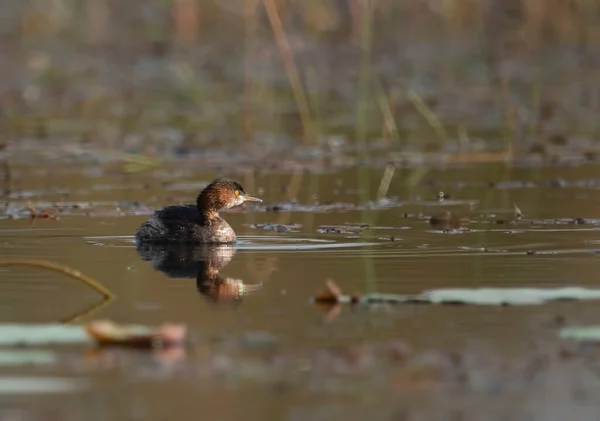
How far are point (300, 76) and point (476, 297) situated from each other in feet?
51.7

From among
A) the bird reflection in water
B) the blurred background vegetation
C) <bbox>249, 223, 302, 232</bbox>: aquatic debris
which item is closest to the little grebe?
the bird reflection in water

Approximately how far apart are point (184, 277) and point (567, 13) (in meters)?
19.0

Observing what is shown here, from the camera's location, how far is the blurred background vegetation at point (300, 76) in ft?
52.7

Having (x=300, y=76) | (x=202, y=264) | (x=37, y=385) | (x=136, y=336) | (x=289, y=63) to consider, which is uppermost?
(x=300, y=76)

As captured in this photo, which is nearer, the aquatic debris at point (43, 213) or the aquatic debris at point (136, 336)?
the aquatic debris at point (136, 336)

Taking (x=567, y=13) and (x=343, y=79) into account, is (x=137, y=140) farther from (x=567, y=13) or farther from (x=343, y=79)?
(x=567, y=13)

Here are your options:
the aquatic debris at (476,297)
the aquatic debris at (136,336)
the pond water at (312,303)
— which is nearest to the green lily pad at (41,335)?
the pond water at (312,303)

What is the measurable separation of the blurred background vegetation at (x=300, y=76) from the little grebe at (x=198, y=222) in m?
2.71

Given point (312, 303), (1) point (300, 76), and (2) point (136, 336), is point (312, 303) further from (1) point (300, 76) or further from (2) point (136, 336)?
(1) point (300, 76)

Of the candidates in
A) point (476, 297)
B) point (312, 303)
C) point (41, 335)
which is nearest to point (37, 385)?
point (41, 335)

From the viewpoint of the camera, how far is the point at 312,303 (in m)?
7.18

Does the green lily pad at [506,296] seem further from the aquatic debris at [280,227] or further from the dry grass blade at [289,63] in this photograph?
the dry grass blade at [289,63]

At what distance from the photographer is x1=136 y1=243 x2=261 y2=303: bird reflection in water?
7.81 meters

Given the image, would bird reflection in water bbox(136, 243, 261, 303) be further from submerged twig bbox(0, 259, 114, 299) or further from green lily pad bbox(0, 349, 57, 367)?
green lily pad bbox(0, 349, 57, 367)
